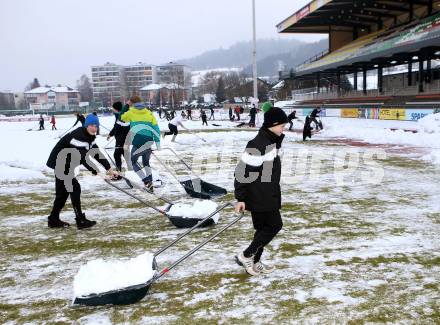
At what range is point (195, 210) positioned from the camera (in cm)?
592

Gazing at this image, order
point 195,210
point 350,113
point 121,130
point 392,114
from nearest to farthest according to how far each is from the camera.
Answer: point 195,210, point 121,130, point 392,114, point 350,113

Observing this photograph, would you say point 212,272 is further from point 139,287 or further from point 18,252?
point 18,252

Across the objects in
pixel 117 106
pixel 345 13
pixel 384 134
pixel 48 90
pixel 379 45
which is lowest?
pixel 384 134

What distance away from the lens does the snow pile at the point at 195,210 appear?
5.82m

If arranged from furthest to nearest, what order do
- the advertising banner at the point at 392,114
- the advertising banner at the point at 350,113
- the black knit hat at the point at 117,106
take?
the advertising banner at the point at 350,113
the advertising banner at the point at 392,114
the black knit hat at the point at 117,106

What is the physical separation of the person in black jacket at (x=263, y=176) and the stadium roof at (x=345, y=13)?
3386cm

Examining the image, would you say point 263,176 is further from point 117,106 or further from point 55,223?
point 117,106

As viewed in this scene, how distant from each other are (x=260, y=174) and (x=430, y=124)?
16200 millimetres

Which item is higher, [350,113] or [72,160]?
[350,113]

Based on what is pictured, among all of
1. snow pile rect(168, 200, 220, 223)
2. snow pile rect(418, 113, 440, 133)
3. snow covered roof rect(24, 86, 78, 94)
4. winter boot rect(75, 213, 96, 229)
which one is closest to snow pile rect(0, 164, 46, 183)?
winter boot rect(75, 213, 96, 229)

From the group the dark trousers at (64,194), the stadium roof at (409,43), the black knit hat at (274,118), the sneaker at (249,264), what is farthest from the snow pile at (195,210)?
the stadium roof at (409,43)

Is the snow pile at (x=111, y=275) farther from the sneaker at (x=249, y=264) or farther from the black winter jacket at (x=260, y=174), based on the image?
the black winter jacket at (x=260, y=174)

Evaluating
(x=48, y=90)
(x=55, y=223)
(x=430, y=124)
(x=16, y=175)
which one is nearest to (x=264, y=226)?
(x=55, y=223)

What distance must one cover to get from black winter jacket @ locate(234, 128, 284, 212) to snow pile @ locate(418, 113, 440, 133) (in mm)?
15208
